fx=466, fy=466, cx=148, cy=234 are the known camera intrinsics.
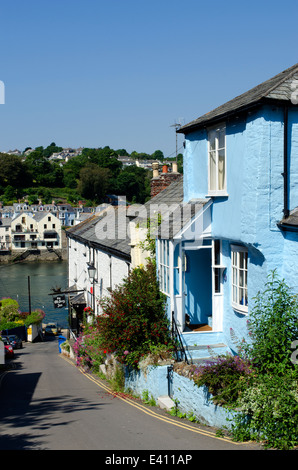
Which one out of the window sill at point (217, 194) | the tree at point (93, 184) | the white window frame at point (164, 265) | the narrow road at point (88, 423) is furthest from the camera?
the tree at point (93, 184)

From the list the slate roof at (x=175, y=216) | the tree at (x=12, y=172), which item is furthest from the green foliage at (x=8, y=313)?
the tree at (x=12, y=172)

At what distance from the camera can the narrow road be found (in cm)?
847

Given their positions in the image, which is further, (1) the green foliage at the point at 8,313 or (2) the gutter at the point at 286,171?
(1) the green foliage at the point at 8,313

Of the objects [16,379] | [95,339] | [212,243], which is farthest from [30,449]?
[16,379]

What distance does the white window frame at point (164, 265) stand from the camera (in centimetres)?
1267

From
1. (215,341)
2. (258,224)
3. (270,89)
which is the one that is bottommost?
(215,341)

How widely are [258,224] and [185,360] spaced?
4.16 m

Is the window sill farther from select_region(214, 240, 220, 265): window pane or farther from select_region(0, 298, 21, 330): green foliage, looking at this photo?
select_region(0, 298, 21, 330): green foliage

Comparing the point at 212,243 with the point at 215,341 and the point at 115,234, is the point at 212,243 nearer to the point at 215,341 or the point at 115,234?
the point at 215,341

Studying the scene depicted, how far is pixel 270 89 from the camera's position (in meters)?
9.48

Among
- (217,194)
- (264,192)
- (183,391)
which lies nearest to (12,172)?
(217,194)

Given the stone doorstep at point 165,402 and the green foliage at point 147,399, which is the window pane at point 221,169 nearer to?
the stone doorstep at point 165,402

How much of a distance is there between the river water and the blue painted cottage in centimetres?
3707

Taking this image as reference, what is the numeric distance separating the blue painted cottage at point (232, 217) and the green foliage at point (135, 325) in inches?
19.7
